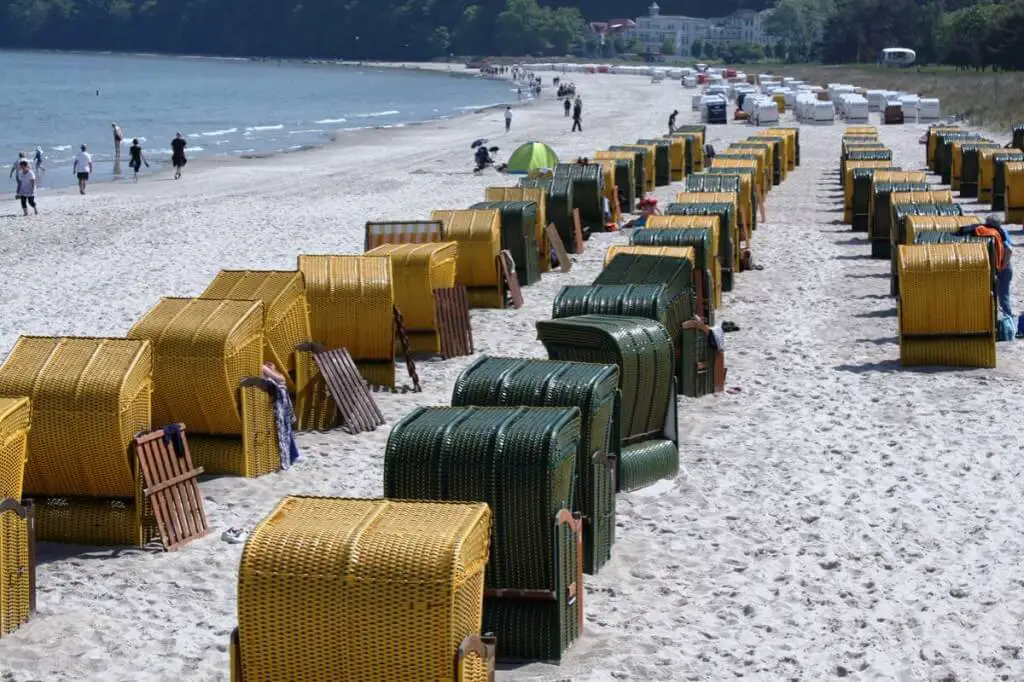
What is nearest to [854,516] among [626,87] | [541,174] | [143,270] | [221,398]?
[221,398]

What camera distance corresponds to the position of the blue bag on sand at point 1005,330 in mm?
20109

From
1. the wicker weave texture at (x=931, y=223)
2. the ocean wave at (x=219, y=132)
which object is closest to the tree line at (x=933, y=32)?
the ocean wave at (x=219, y=132)

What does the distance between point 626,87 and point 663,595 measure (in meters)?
137

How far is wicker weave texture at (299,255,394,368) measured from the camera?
54.6 feet

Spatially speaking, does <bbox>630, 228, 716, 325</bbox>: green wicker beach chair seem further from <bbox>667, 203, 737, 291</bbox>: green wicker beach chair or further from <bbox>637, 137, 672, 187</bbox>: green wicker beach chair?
<bbox>637, 137, 672, 187</bbox>: green wicker beach chair

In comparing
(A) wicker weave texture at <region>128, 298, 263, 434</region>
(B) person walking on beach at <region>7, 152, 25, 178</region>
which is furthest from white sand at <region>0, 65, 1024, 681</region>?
(B) person walking on beach at <region>7, 152, 25, 178</region>

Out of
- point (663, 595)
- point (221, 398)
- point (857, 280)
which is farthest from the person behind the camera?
point (857, 280)

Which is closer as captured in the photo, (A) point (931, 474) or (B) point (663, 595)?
(B) point (663, 595)

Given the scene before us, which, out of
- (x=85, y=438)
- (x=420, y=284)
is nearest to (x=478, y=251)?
(x=420, y=284)

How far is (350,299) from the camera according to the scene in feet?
54.7

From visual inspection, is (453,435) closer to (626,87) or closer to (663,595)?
(663,595)

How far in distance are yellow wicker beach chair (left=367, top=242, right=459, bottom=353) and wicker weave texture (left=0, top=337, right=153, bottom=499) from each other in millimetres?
6850

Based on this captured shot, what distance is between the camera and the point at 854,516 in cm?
1280

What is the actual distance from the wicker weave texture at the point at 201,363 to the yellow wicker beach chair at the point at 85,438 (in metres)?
1.13
